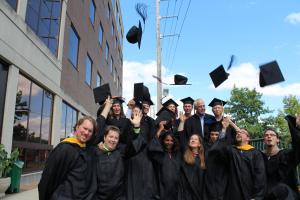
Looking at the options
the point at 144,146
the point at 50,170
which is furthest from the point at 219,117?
the point at 50,170

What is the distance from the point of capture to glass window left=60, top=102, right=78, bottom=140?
1540cm

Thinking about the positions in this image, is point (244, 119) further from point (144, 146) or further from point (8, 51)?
point (144, 146)

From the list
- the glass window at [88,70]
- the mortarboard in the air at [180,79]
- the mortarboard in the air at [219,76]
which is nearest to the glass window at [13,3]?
the mortarboard in the air at [180,79]

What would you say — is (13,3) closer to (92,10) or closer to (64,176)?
(64,176)

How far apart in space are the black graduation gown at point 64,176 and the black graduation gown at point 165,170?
1.33 m

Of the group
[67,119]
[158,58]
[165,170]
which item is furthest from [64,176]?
[158,58]

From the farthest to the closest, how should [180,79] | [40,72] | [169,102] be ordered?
[40,72]
[180,79]
[169,102]

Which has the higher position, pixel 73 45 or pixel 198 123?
pixel 73 45

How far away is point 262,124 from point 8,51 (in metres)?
37.0

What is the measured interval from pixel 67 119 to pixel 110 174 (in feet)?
42.9

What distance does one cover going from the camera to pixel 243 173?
438 cm

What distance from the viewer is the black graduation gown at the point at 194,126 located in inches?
205

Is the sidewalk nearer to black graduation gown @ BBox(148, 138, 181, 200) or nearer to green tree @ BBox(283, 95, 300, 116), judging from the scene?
black graduation gown @ BBox(148, 138, 181, 200)

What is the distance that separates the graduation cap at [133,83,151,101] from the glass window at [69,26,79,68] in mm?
10462
